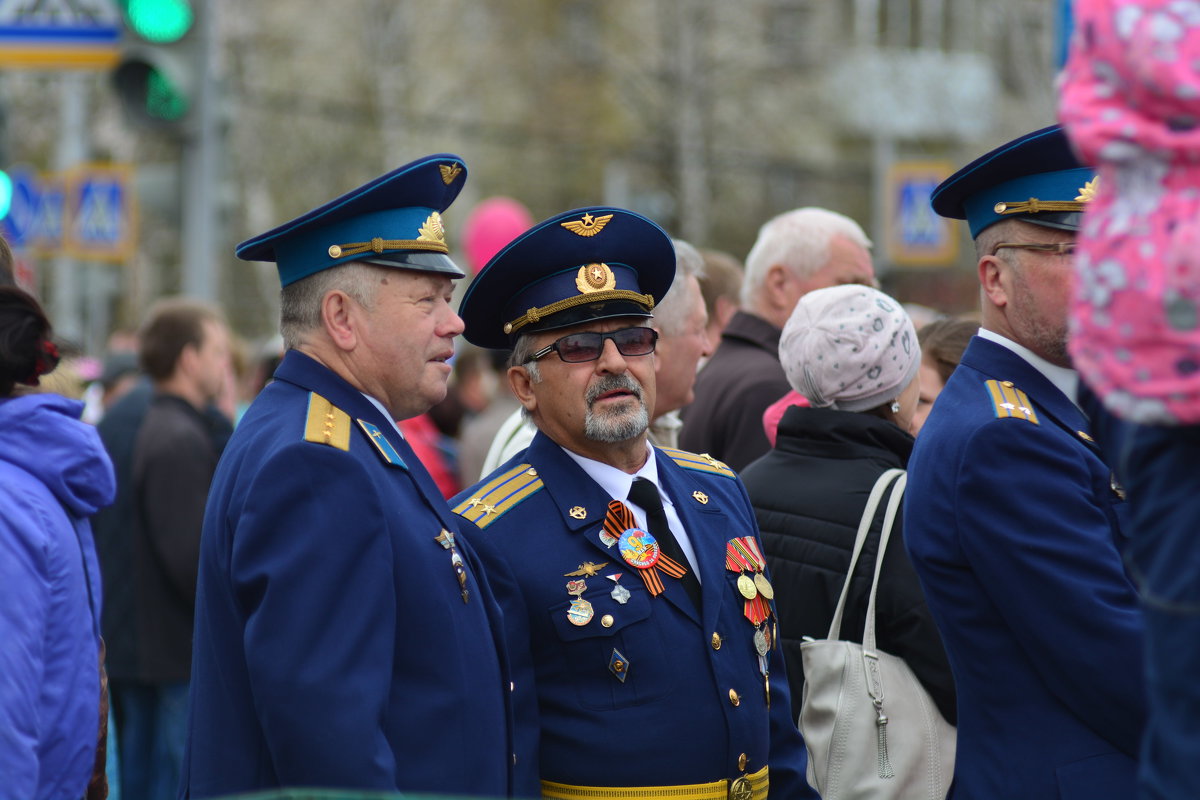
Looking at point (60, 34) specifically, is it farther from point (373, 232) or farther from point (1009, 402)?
point (1009, 402)

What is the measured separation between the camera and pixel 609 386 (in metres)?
3.59

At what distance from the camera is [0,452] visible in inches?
146

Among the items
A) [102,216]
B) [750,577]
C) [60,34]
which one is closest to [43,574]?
[750,577]

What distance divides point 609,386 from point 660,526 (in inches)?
13.8

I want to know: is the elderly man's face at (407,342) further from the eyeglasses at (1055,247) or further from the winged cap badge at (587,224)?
the eyeglasses at (1055,247)

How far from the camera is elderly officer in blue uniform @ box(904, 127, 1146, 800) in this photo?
297cm

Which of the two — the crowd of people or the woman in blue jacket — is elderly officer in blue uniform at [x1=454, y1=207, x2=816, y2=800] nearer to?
the crowd of people

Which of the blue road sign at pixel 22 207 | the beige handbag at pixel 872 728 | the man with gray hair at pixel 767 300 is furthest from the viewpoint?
the blue road sign at pixel 22 207

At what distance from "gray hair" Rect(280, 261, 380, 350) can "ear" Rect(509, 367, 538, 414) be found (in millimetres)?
668

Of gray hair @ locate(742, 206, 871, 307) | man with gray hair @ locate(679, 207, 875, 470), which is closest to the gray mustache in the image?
man with gray hair @ locate(679, 207, 875, 470)

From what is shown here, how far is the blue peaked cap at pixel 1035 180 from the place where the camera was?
3.32m

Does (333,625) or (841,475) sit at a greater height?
(333,625)

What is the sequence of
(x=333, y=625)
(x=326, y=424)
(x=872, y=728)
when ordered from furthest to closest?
(x=872, y=728) → (x=326, y=424) → (x=333, y=625)

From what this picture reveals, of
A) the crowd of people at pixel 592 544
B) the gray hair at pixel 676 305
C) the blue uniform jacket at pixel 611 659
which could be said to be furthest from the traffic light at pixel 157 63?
the blue uniform jacket at pixel 611 659
